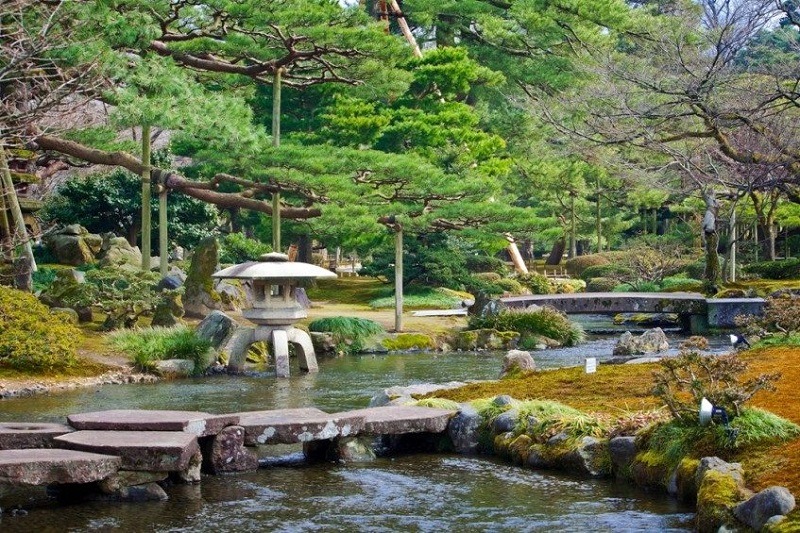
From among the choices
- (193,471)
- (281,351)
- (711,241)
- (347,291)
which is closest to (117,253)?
(347,291)

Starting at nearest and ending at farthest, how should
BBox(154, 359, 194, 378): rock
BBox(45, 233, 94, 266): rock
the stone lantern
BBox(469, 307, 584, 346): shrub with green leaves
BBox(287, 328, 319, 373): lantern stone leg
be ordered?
BBox(154, 359, 194, 378): rock → the stone lantern → BBox(287, 328, 319, 373): lantern stone leg → BBox(469, 307, 584, 346): shrub with green leaves → BBox(45, 233, 94, 266): rock

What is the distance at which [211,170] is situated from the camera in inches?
949

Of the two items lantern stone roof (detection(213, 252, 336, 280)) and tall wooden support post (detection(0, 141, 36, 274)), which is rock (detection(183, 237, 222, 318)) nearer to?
tall wooden support post (detection(0, 141, 36, 274))

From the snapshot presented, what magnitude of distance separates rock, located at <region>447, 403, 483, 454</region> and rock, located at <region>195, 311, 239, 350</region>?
8003 mm

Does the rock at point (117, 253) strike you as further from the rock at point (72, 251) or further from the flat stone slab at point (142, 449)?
the flat stone slab at point (142, 449)

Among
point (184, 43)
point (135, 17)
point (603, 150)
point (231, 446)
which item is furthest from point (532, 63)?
point (231, 446)

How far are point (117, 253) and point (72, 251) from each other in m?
1.71

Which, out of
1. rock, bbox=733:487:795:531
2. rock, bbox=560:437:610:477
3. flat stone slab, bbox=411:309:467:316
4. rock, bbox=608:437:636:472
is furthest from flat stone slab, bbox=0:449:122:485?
flat stone slab, bbox=411:309:467:316

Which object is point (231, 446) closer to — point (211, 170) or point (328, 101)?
point (211, 170)


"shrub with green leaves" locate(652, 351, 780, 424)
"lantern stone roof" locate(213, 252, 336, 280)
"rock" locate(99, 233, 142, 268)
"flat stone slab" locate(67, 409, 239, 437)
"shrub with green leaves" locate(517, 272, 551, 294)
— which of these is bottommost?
"flat stone slab" locate(67, 409, 239, 437)

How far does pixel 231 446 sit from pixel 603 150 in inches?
929

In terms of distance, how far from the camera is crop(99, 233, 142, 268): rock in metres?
26.4

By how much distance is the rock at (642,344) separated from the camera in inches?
684

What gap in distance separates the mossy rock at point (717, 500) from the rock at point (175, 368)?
435 inches
